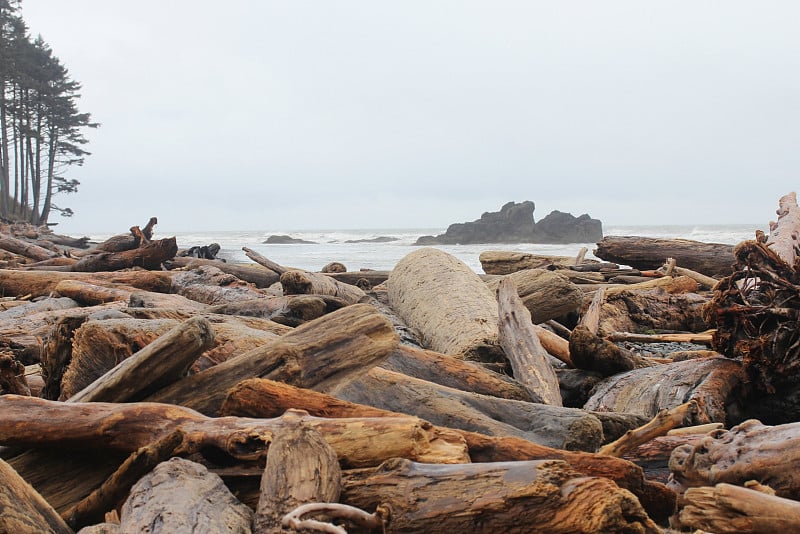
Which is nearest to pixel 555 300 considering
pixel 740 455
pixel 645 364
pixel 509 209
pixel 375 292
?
pixel 645 364

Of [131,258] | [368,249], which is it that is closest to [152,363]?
[131,258]

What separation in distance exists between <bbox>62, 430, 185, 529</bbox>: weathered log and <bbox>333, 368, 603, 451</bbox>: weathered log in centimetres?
118

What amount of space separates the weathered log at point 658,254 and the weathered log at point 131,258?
751cm

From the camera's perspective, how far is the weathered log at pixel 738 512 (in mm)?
2115

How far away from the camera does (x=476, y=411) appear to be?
11.4ft

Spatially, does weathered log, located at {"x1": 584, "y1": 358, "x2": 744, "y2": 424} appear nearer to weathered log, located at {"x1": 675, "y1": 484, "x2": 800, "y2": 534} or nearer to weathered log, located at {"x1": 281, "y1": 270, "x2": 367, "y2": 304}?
weathered log, located at {"x1": 675, "y1": 484, "x2": 800, "y2": 534}

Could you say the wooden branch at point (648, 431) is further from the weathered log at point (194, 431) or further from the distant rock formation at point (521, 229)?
the distant rock formation at point (521, 229)

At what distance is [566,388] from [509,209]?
5848 cm

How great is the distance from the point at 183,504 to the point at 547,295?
17.2 ft

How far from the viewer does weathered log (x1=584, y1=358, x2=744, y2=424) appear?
4.24 meters

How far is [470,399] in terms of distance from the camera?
11.8 ft

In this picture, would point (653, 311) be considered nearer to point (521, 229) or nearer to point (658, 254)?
point (658, 254)

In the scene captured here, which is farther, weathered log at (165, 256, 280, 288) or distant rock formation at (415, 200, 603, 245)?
distant rock formation at (415, 200, 603, 245)

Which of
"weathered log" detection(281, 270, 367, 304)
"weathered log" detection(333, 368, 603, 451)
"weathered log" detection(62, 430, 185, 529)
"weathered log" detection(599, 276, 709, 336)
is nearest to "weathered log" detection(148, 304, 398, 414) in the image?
"weathered log" detection(333, 368, 603, 451)
